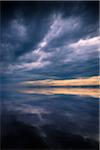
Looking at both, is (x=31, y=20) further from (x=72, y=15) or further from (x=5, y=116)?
(x=5, y=116)

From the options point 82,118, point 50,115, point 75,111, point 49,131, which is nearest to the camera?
point 49,131

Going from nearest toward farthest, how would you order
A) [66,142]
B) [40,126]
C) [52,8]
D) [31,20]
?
[66,142], [40,126], [52,8], [31,20]

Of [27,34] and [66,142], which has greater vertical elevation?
[27,34]

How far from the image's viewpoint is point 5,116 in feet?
5.40

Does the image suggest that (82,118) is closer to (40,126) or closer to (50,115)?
(50,115)

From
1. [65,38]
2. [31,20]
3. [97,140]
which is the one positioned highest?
[31,20]

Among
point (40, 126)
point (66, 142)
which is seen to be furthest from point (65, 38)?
point (66, 142)

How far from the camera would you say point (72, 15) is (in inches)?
85.5

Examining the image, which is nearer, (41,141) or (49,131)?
(41,141)

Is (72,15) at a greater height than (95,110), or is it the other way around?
(72,15)

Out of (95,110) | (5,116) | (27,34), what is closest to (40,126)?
(5,116)

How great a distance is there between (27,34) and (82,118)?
204 centimetres

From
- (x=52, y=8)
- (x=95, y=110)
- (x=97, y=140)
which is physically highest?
(x=52, y=8)

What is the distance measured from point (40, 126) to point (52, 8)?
207 cm
